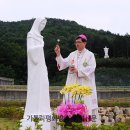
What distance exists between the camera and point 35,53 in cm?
780

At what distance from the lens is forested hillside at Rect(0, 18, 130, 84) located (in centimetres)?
3801

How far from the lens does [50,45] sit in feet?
137

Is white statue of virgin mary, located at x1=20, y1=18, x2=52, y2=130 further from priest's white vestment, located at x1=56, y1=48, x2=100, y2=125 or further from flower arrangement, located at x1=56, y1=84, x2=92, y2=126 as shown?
flower arrangement, located at x1=56, y1=84, x2=92, y2=126

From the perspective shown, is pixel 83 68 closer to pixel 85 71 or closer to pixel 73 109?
pixel 85 71

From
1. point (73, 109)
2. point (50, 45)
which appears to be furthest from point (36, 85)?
point (50, 45)

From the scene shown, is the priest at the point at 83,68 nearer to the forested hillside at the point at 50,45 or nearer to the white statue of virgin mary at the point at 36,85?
the white statue of virgin mary at the point at 36,85

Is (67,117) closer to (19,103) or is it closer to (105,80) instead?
(19,103)

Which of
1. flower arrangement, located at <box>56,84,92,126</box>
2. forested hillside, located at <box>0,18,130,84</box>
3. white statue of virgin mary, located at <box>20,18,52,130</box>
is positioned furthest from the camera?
forested hillside, located at <box>0,18,130,84</box>

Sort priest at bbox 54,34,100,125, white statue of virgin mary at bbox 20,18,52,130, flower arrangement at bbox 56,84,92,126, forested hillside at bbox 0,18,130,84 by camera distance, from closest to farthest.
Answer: flower arrangement at bbox 56,84,92,126, priest at bbox 54,34,100,125, white statue of virgin mary at bbox 20,18,52,130, forested hillside at bbox 0,18,130,84

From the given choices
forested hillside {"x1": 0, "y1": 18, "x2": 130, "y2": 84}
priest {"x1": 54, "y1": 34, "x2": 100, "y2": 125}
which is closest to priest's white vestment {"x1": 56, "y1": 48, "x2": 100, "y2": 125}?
priest {"x1": 54, "y1": 34, "x2": 100, "y2": 125}

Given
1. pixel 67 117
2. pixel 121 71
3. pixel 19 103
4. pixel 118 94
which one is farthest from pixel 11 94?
pixel 67 117

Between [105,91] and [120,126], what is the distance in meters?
16.2

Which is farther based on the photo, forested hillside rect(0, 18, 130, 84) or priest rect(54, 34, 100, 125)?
forested hillside rect(0, 18, 130, 84)

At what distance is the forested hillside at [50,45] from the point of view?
38013 mm
